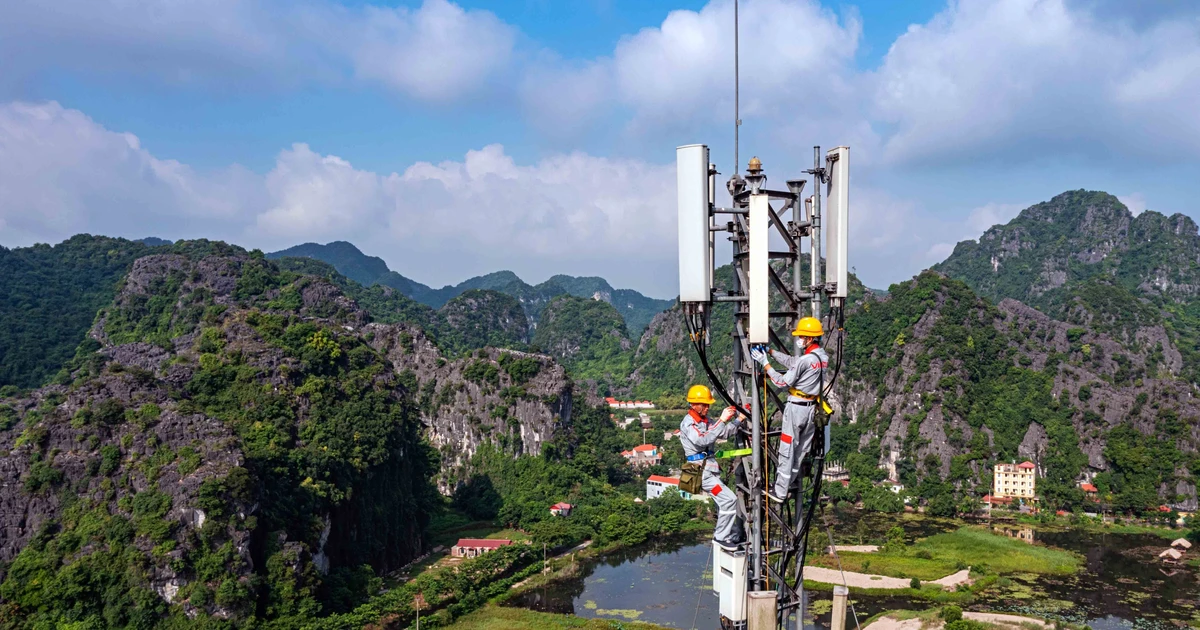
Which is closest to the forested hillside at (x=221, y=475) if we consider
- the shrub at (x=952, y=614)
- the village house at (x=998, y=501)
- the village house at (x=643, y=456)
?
the village house at (x=643, y=456)

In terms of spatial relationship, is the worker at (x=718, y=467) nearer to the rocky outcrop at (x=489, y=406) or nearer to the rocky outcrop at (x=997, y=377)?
the rocky outcrop at (x=489, y=406)

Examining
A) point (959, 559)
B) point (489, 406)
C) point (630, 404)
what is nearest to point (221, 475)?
point (489, 406)

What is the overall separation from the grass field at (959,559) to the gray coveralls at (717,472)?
36.5 m

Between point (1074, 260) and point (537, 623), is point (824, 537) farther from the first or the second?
point (1074, 260)

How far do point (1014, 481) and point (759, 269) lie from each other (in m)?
60.4

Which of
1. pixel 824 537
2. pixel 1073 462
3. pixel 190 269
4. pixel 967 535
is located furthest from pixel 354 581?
pixel 1073 462

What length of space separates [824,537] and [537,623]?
18.6 m

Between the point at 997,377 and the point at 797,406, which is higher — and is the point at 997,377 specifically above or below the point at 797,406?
above

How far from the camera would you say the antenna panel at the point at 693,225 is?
5.16 metres

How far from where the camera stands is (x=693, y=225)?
17.1 feet

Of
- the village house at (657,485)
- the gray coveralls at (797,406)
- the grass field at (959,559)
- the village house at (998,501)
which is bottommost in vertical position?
the grass field at (959,559)

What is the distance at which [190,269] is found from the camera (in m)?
66.1

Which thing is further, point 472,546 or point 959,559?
point 472,546

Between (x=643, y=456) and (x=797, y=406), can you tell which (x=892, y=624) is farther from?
(x=643, y=456)
